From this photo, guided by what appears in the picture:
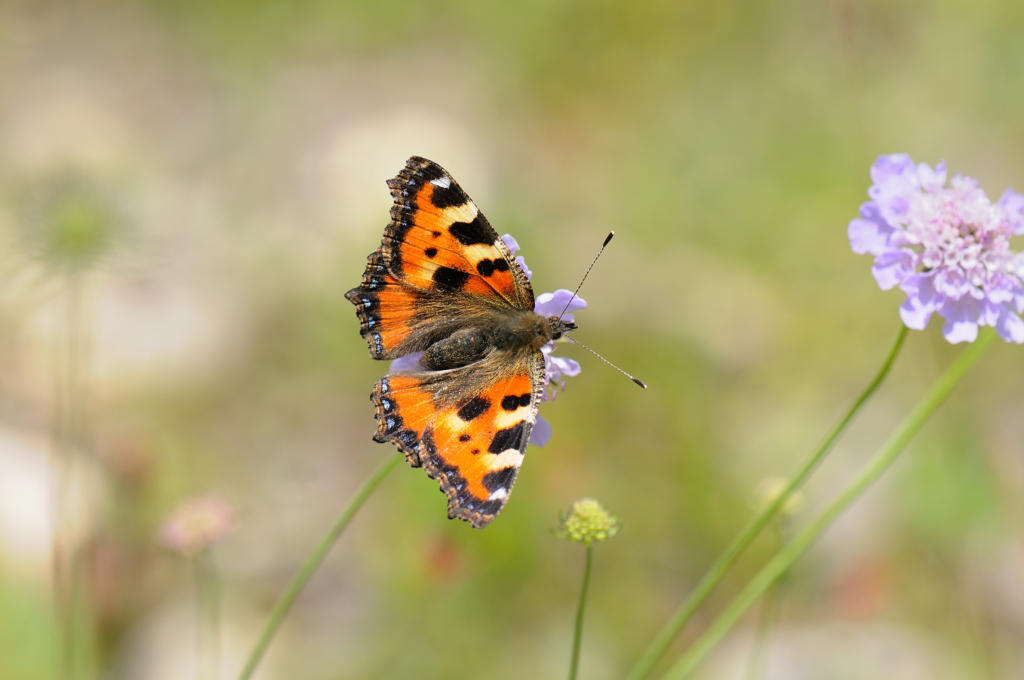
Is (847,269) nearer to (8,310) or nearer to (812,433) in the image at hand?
(812,433)

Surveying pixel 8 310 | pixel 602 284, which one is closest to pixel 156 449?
pixel 8 310

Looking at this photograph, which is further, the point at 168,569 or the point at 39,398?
the point at 39,398

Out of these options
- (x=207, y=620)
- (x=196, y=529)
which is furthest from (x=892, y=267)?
(x=207, y=620)

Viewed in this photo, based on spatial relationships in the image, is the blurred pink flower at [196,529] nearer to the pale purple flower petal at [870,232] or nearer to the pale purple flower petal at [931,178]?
the pale purple flower petal at [870,232]

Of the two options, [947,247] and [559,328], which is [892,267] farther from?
[559,328]

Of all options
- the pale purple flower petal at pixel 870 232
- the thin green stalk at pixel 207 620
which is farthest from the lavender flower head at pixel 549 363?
the thin green stalk at pixel 207 620

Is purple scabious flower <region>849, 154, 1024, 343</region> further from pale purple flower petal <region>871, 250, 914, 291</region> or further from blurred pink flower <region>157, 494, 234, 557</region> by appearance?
blurred pink flower <region>157, 494, 234, 557</region>
